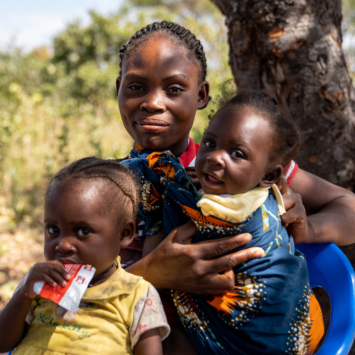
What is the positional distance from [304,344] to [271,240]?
1.39 ft

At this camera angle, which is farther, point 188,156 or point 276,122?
point 188,156

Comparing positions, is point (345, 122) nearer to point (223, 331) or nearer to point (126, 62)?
point (126, 62)

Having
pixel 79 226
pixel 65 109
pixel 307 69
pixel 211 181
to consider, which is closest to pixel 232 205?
pixel 211 181

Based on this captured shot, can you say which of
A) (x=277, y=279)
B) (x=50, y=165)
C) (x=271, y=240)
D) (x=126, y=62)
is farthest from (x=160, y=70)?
(x=50, y=165)

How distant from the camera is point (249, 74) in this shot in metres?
2.66

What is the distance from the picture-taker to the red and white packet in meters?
1.31

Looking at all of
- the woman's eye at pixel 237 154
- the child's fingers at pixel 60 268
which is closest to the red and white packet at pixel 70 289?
the child's fingers at pixel 60 268

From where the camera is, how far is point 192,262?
1.60m

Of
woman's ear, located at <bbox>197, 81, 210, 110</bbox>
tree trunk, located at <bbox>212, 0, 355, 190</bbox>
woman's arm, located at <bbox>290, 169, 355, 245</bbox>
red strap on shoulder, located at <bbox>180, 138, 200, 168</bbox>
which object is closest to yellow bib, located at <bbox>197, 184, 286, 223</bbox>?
woman's arm, located at <bbox>290, 169, 355, 245</bbox>

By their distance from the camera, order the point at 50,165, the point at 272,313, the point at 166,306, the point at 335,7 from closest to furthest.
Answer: the point at 272,313 < the point at 166,306 < the point at 335,7 < the point at 50,165

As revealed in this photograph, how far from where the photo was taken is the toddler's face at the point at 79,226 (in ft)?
4.60

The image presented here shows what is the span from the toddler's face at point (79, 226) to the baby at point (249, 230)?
1.14ft

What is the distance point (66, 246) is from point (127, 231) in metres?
0.27

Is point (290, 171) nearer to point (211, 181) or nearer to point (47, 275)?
point (211, 181)
